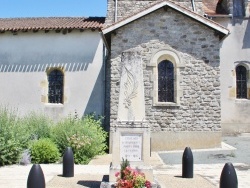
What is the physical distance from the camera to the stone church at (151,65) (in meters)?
14.8

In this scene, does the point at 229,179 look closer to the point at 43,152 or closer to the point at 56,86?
the point at 43,152

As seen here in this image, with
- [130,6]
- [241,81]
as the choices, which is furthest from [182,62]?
[241,81]

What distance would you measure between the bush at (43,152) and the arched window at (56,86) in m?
5.97

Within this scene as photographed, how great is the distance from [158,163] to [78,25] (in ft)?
29.3

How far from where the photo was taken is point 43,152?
469 inches

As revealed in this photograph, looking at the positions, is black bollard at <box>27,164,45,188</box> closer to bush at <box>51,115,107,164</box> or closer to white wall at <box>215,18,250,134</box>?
bush at <box>51,115,107,164</box>

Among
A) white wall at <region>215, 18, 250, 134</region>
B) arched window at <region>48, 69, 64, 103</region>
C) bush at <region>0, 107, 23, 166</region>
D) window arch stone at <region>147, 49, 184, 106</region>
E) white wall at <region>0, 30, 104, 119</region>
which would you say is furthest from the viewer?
white wall at <region>215, 18, 250, 134</region>

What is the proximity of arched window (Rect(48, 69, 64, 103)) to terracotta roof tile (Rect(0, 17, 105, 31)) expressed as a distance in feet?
7.53

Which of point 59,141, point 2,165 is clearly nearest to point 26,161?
point 2,165

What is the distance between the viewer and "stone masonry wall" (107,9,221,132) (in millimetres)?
14766

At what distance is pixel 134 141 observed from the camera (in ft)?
25.5

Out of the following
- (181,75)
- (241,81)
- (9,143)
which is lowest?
(9,143)

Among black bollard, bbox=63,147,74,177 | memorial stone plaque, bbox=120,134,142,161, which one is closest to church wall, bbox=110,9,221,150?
black bollard, bbox=63,147,74,177

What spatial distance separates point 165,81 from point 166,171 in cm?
575
